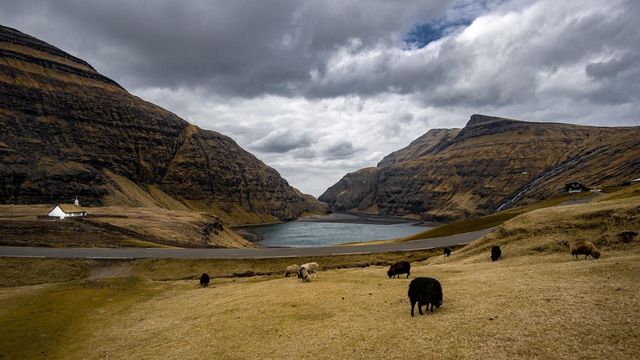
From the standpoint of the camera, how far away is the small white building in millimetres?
98469

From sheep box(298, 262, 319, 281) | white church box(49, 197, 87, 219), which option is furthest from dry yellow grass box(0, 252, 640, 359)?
white church box(49, 197, 87, 219)

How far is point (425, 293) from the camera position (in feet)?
70.7

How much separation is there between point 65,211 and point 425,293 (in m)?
108

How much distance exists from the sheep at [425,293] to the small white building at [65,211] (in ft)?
339

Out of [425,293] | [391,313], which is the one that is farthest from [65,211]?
[425,293]

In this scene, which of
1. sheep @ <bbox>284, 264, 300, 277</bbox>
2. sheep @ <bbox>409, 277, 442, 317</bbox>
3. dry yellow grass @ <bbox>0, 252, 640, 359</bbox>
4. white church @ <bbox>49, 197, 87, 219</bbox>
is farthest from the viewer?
white church @ <bbox>49, 197, 87, 219</bbox>

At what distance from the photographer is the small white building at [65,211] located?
3877 inches

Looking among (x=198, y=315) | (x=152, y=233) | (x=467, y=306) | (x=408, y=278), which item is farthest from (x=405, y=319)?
(x=152, y=233)

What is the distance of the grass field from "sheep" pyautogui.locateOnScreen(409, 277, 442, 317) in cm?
73

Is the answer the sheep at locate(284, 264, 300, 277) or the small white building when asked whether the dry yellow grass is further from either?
the small white building

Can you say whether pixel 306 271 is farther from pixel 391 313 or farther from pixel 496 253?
pixel 496 253

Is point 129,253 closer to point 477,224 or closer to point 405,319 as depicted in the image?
point 405,319

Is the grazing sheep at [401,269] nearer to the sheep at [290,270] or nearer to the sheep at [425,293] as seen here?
the sheep at [425,293]

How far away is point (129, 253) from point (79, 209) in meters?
55.4
